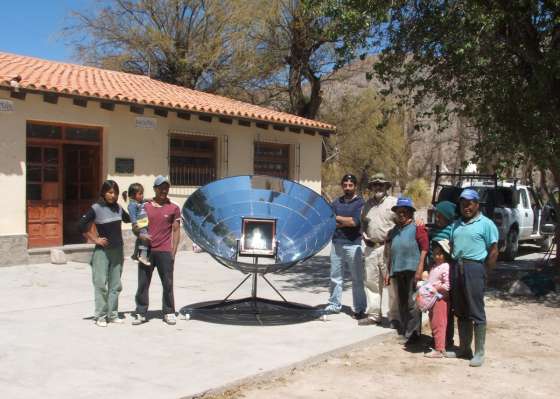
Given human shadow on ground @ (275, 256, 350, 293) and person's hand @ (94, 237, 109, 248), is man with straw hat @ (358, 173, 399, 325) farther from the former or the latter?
person's hand @ (94, 237, 109, 248)

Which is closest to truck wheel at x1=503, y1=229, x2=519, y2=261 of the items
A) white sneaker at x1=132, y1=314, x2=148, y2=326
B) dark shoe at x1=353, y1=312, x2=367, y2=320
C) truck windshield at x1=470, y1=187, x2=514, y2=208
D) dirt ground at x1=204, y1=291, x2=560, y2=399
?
truck windshield at x1=470, y1=187, x2=514, y2=208

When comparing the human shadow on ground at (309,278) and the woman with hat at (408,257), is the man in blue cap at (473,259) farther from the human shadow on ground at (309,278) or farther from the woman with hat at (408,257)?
the human shadow on ground at (309,278)

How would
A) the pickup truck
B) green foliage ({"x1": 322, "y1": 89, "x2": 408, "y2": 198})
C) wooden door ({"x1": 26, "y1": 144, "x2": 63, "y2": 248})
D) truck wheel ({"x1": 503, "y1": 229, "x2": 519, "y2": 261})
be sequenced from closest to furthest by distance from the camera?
wooden door ({"x1": 26, "y1": 144, "x2": 63, "y2": 248}), the pickup truck, truck wheel ({"x1": 503, "y1": 229, "x2": 519, "y2": 261}), green foliage ({"x1": 322, "y1": 89, "x2": 408, "y2": 198})

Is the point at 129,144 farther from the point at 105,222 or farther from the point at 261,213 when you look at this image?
the point at 105,222

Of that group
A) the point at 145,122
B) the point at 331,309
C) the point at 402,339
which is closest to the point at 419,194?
the point at 145,122

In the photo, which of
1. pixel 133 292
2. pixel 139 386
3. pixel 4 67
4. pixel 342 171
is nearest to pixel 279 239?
pixel 133 292

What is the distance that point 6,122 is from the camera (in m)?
11.8

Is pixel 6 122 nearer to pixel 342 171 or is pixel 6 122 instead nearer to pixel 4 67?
pixel 4 67

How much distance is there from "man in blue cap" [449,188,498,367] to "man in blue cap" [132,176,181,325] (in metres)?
3.04

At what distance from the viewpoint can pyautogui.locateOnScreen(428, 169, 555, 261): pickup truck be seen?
15141 millimetres

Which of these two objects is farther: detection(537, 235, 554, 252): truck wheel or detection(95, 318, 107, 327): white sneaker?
detection(537, 235, 554, 252): truck wheel

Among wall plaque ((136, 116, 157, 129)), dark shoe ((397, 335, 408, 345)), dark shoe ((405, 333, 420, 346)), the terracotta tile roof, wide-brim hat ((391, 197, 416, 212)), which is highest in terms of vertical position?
the terracotta tile roof

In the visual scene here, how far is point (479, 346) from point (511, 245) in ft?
32.4

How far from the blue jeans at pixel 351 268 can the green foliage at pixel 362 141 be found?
22431mm
